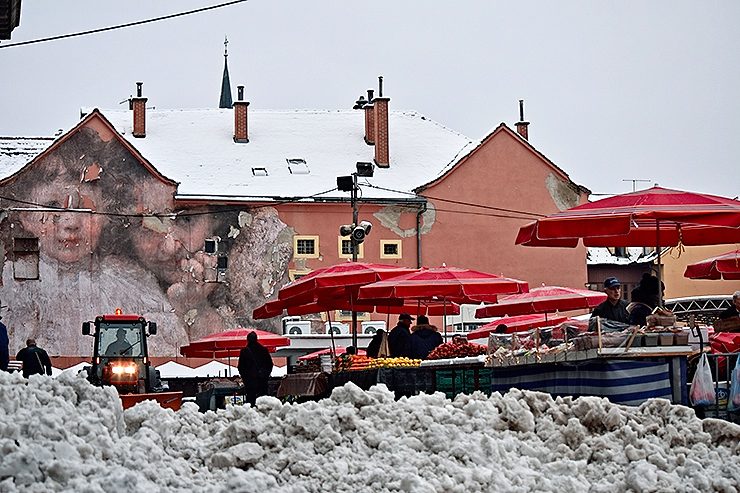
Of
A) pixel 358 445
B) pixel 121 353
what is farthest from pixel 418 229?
pixel 358 445

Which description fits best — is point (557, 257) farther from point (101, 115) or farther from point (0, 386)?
point (0, 386)

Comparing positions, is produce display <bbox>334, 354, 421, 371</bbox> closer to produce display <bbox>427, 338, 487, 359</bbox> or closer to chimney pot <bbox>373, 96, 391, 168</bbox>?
produce display <bbox>427, 338, 487, 359</bbox>

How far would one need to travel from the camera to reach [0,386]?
7.45 m

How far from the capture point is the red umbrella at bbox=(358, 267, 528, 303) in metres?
17.6

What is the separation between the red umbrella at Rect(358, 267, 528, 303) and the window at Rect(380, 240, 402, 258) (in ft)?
92.9

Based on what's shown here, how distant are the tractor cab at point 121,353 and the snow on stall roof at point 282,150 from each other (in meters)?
16.3

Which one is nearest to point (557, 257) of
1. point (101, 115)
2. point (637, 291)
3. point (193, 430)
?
point (101, 115)

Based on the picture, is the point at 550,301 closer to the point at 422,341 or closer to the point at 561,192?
the point at 422,341

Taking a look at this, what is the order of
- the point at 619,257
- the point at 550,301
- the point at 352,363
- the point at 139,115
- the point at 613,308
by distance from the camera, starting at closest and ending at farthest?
the point at 613,308 < the point at 352,363 < the point at 550,301 < the point at 139,115 < the point at 619,257

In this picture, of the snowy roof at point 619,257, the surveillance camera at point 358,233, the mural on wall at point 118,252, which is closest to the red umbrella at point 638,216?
the surveillance camera at point 358,233

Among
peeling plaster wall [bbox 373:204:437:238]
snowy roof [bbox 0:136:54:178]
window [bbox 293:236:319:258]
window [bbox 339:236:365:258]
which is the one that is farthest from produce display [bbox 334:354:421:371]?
A: snowy roof [bbox 0:136:54:178]

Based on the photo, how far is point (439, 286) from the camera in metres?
17.7

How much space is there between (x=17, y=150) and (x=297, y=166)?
31.5 feet

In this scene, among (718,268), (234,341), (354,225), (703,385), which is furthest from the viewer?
(354,225)
